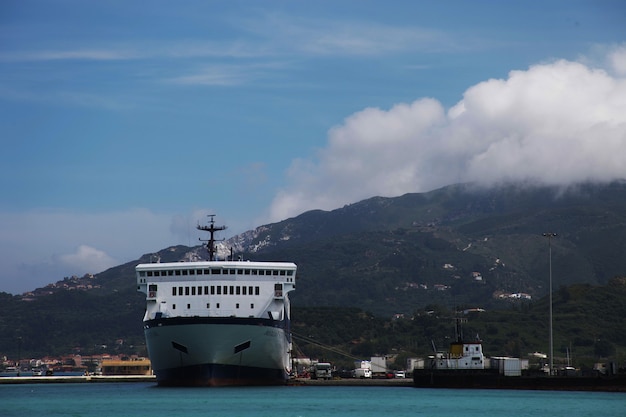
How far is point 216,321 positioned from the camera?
8944 cm

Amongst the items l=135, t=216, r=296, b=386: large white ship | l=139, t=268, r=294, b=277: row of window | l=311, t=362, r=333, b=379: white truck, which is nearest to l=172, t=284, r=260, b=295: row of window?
l=135, t=216, r=296, b=386: large white ship

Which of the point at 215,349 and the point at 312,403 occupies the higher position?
the point at 215,349

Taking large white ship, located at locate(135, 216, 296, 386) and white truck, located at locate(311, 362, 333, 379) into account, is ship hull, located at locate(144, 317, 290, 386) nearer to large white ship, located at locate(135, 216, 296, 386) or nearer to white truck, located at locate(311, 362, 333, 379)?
large white ship, located at locate(135, 216, 296, 386)

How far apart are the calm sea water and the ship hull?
3.61ft

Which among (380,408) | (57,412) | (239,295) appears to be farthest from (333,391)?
(57,412)

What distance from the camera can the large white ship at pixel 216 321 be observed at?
90.2 metres

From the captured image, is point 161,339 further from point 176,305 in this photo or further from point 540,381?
point 540,381

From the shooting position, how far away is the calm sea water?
74875 mm

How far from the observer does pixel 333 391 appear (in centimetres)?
10619

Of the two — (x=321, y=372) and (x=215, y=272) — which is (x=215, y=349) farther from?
(x=321, y=372)

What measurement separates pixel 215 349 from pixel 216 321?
85.5 inches

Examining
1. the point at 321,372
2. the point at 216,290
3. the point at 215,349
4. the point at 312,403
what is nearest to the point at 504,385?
the point at 312,403

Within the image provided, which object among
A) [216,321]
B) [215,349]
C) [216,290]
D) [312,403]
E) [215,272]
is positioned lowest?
[312,403]

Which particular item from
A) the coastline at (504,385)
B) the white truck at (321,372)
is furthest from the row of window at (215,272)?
the white truck at (321,372)
